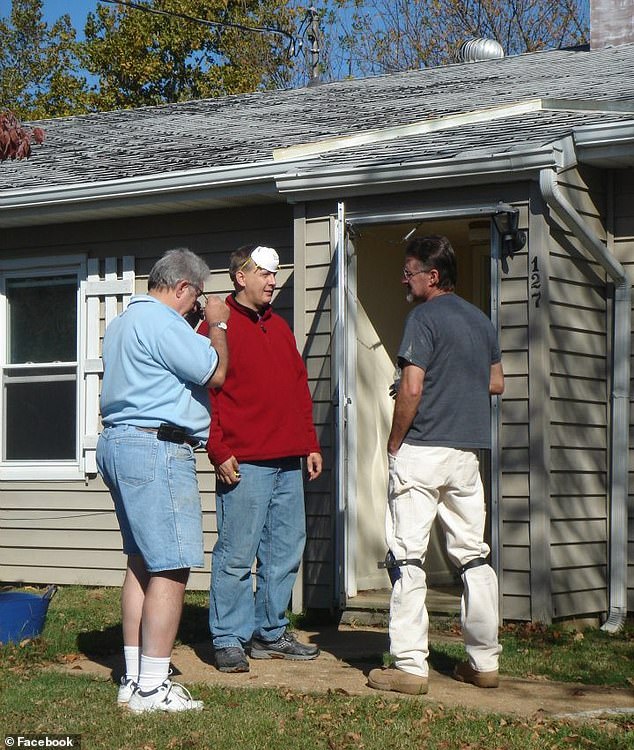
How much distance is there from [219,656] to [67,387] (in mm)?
4050

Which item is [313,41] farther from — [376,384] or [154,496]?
[154,496]

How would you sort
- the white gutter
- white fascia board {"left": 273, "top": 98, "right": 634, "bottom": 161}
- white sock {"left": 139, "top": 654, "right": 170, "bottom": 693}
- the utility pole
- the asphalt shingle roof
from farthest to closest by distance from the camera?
the utility pole → the white gutter → white fascia board {"left": 273, "top": 98, "right": 634, "bottom": 161} → the asphalt shingle roof → white sock {"left": 139, "top": 654, "right": 170, "bottom": 693}

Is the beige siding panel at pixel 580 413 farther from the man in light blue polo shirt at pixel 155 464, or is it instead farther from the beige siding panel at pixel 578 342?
the man in light blue polo shirt at pixel 155 464

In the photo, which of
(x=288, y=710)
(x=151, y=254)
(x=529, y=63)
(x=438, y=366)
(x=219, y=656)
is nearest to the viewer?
(x=288, y=710)

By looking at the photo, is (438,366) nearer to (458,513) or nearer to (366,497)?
(458,513)

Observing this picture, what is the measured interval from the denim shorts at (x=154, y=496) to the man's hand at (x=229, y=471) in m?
0.85

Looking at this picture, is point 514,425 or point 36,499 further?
point 36,499

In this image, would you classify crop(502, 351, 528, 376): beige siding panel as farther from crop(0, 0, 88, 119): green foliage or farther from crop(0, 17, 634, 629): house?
crop(0, 0, 88, 119): green foliage

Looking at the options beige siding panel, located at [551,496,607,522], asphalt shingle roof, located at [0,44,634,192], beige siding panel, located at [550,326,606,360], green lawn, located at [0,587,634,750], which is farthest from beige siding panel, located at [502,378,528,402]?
green lawn, located at [0,587,634,750]

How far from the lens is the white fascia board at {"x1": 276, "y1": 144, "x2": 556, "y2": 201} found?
690 cm

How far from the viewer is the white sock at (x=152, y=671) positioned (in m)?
4.98

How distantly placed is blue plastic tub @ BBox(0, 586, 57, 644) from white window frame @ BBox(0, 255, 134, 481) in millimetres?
2566

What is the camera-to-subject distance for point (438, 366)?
548cm

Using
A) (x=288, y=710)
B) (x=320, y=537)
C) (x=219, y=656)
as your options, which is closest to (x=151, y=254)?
(x=320, y=537)
